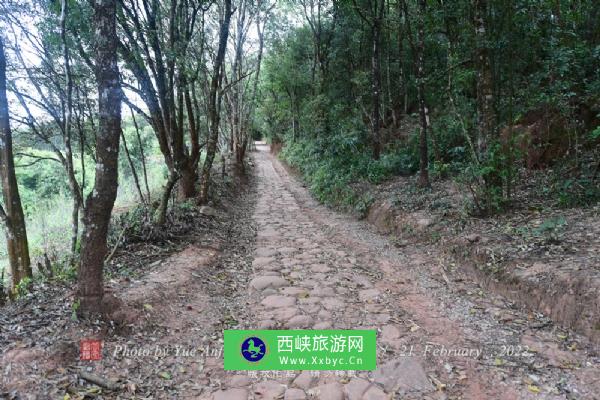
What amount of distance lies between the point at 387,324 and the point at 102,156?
3107 mm

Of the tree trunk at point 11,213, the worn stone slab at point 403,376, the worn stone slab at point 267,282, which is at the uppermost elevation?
the tree trunk at point 11,213

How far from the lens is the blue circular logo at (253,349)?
314 centimetres

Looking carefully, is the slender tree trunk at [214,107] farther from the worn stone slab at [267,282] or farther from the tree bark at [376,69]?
the tree bark at [376,69]

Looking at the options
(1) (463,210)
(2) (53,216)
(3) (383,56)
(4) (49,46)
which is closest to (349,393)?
(1) (463,210)

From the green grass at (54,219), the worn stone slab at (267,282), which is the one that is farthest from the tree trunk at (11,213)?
the worn stone slab at (267,282)

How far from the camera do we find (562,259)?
3.71m

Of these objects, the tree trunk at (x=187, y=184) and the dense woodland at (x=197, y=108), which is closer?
the dense woodland at (x=197, y=108)

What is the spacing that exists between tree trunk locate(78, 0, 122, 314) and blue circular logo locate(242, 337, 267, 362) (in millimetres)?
1362

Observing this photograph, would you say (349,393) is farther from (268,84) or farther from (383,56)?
(268,84)

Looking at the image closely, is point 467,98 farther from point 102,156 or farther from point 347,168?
point 102,156

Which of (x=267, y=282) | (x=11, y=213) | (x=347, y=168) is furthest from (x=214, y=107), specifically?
(x=347, y=168)

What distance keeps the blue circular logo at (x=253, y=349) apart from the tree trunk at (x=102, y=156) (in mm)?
1362

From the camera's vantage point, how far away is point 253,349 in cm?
324

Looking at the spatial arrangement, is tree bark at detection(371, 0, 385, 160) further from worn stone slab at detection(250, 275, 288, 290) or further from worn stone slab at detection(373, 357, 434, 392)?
worn stone slab at detection(373, 357, 434, 392)
